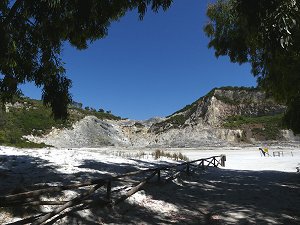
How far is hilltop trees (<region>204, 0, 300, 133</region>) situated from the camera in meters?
6.40

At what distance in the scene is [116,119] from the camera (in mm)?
94688

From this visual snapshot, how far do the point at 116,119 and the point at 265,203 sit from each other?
280 ft

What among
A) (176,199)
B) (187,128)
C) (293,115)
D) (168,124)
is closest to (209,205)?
(176,199)

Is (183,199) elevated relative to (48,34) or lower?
lower

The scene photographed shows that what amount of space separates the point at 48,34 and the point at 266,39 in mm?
6526

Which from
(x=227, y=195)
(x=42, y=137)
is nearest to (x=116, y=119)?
(x=42, y=137)

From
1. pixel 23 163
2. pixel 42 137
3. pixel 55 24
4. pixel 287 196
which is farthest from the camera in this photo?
pixel 42 137

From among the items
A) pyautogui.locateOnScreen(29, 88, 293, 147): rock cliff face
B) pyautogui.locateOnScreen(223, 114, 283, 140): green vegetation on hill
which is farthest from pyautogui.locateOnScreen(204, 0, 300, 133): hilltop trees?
pyautogui.locateOnScreen(223, 114, 283, 140): green vegetation on hill

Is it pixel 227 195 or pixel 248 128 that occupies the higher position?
pixel 248 128

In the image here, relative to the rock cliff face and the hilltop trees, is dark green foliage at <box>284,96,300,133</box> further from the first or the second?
the rock cliff face

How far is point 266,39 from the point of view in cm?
654

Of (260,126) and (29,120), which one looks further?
(260,126)

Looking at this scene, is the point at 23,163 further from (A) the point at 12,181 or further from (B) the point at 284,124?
(B) the point at 284,124

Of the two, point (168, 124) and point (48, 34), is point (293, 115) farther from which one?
point (168, 124)
